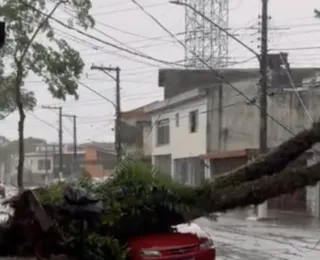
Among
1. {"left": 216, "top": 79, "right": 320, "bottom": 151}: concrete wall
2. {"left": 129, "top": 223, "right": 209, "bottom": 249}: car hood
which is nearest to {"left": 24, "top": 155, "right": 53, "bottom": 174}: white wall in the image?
{"left": 216, "top": 79, "right": 320, "bottom": 151}: concrete wall

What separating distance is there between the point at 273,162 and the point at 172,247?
7.70 feet

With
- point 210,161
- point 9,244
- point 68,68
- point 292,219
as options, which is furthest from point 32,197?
point 210,161

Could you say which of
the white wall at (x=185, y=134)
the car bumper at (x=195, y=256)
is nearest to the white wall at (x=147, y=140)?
the white wall at (x=185, y=134)

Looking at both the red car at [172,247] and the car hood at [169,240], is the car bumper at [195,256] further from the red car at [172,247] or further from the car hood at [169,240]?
the car hood at [169,240]

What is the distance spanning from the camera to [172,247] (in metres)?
13.0

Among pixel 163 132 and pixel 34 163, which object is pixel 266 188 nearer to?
pixel 163 132

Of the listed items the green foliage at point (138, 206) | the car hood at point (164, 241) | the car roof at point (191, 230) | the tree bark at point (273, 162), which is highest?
the tree bark at point (273, 162)

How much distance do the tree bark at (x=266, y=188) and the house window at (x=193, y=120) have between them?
3617 centimetres

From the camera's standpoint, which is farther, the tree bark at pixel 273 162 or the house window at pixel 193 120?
the house window at pixel 193 120

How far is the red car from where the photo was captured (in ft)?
42.6

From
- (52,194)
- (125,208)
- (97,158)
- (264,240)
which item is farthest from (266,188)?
(97,158)

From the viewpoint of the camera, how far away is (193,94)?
163ft

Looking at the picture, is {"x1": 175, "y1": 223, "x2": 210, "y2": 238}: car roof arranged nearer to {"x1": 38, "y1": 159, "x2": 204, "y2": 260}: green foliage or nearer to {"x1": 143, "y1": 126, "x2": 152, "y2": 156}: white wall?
{"x1": 38, "y1": 159, "x2": 204, "y2": 260}: green foliage

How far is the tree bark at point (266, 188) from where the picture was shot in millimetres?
13039
